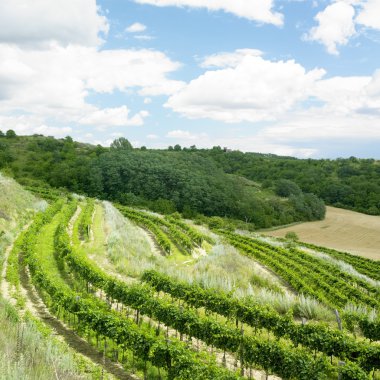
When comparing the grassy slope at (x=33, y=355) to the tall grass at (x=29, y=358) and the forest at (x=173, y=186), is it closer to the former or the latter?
the tall grass at (x=29, y=358)

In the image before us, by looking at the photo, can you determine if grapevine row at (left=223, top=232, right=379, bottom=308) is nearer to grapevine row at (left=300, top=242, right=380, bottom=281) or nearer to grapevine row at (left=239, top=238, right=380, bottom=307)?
grapevine row at (left=239, top=238, right=380, bottom=307)

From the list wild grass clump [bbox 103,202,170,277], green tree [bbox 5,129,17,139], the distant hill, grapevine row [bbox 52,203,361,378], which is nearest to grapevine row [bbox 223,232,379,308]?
wild grass clump [bbox 103,202,170,277]

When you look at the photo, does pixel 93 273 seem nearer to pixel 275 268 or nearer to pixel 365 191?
pixel 275 268

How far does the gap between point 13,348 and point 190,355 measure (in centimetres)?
440

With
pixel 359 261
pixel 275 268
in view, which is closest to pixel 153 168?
pixel 359 261

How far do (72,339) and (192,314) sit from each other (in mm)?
4118

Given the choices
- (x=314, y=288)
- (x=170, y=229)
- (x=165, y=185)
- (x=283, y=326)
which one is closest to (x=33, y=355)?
(x=283, y=326)

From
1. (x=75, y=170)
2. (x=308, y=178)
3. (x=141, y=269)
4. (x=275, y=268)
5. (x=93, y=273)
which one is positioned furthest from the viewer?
(x=308, y=178)

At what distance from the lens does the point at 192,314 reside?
13.6m

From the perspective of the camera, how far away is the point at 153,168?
88438 mm

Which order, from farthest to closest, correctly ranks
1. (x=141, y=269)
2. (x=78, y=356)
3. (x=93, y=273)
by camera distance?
1. (x=141, y=269)
2. (x=93, y=273)
3. (x=78, y=356)

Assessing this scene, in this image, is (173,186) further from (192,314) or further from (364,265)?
(192,314)

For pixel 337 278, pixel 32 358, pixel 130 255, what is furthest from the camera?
pixel 337 278

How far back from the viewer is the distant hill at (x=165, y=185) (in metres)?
85.0
